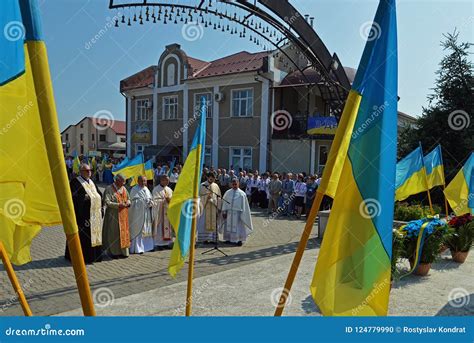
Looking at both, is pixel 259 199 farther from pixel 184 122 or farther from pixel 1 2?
pixel 1 2

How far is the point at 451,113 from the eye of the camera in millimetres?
15430

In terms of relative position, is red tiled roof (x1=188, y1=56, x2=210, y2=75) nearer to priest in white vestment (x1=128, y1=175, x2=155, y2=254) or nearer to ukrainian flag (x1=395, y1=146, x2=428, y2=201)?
priest in white vestment (x1=128, y1=175, x2=155, y2=254)

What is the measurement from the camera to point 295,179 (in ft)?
52.1

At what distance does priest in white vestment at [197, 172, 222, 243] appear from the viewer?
9477 millimetres

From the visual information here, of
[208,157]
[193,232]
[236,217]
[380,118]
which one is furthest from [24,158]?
[208,157]

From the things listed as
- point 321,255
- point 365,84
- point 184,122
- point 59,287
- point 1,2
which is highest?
point 184,122

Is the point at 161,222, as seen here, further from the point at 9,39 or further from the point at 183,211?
the point at 9,39

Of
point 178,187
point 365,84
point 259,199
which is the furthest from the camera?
point 259,199

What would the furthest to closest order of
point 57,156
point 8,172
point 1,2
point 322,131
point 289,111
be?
point 289,111
point 322,131
point 8,172
point 1,2
point 57,156

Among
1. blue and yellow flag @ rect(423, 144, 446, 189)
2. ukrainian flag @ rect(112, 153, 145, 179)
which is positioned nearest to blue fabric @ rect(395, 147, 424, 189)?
blue and yellow flag @ rect(423, 144, 446, 189)

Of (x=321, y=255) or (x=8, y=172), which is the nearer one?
(x=8, y=172)
